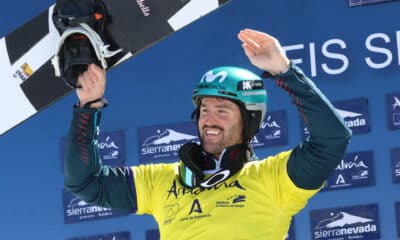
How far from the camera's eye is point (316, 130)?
305 centimetres

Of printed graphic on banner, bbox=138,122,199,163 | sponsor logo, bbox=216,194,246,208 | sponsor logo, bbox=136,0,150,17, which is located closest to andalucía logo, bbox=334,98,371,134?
printed graphic on banner, bbox=138,122,199,163

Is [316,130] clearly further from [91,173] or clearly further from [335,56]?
[335,56]

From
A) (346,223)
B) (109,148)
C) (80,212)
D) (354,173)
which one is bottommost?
(346,223)

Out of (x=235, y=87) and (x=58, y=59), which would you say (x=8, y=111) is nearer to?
(x=58, y=59)

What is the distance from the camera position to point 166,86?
214 inches

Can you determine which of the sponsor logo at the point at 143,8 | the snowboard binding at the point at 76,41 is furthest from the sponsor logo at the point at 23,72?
the snowboard binding at the point at 76,41

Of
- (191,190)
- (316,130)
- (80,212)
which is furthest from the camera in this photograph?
(80,212)

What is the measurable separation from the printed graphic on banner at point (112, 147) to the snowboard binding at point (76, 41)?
117cm

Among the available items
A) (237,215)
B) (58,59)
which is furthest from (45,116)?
(237,215)

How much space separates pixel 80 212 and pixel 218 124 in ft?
7.60

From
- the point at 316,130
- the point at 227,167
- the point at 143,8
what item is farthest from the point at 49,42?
the point at 316,130

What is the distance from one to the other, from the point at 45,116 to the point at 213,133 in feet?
7.83

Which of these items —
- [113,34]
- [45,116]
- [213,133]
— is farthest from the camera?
[45,116]

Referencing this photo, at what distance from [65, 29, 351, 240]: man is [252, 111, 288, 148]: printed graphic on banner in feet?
5.86
